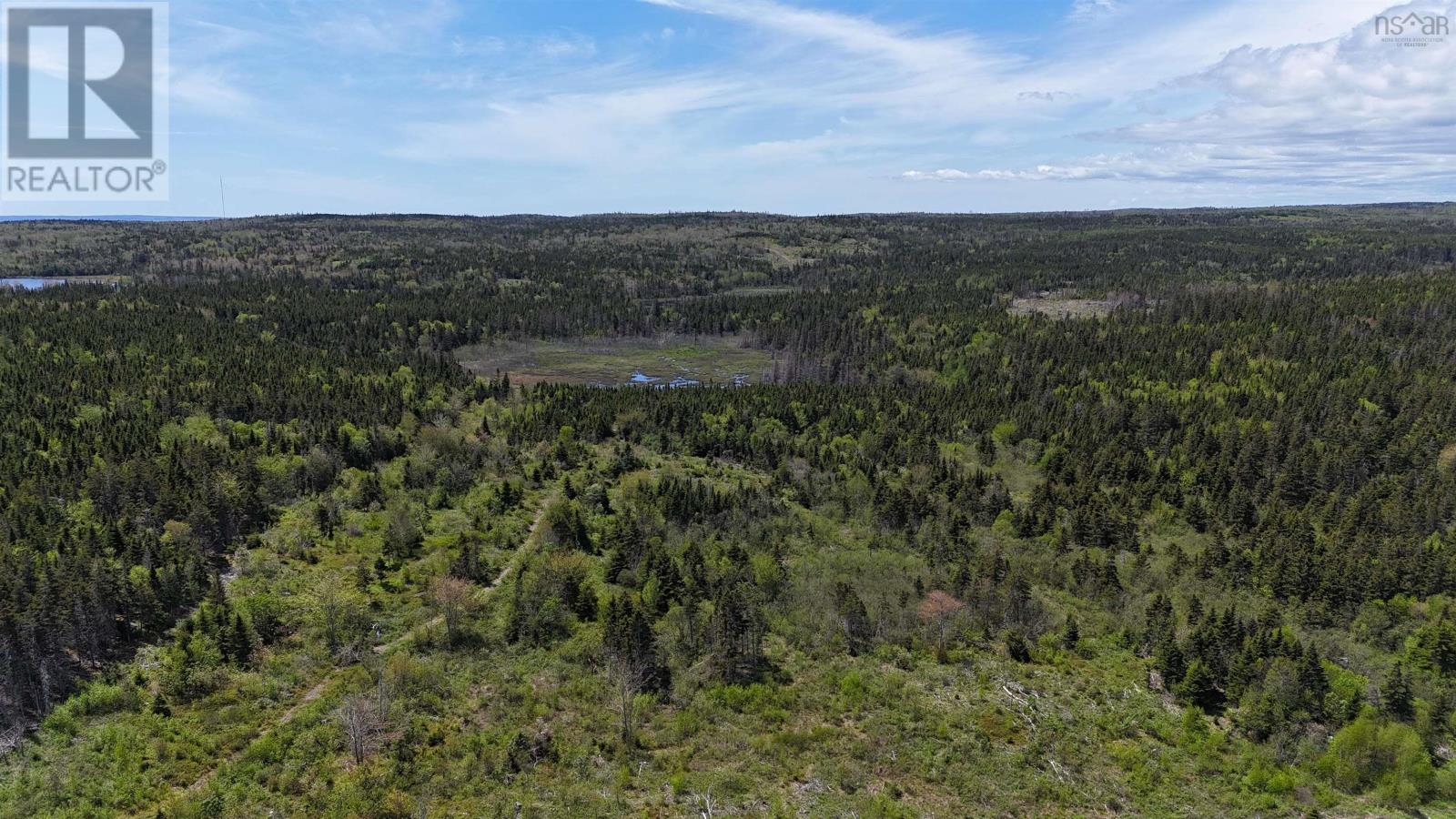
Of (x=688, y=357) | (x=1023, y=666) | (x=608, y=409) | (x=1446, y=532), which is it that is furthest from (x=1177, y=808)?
(x=688, y=357)

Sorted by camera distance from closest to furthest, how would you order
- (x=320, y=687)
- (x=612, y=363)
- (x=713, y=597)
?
(x=320, y=687) → (x=713, y=597) → (x=612, y=363)

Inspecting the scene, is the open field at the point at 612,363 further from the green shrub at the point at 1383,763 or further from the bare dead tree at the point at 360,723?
the green shrub at the point at 1383,763

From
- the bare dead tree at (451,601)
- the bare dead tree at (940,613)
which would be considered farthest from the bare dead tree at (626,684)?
the bare dead tree at (940,613)

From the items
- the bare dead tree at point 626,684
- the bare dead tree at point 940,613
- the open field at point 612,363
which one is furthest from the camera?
the open field at point 612,363

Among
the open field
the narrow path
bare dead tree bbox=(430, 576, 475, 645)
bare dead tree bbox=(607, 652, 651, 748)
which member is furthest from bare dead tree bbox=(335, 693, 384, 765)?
the open field

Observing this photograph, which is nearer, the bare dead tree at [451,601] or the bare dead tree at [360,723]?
the bare dead tree at [360,723]

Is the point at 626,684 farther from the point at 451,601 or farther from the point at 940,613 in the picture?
the point at 940,613

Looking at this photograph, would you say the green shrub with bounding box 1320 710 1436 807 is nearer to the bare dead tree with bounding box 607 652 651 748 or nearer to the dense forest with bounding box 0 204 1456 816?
the dense forest with bounding box 0 204 1456 816

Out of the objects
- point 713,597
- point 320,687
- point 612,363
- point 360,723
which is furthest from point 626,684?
point 612,363
